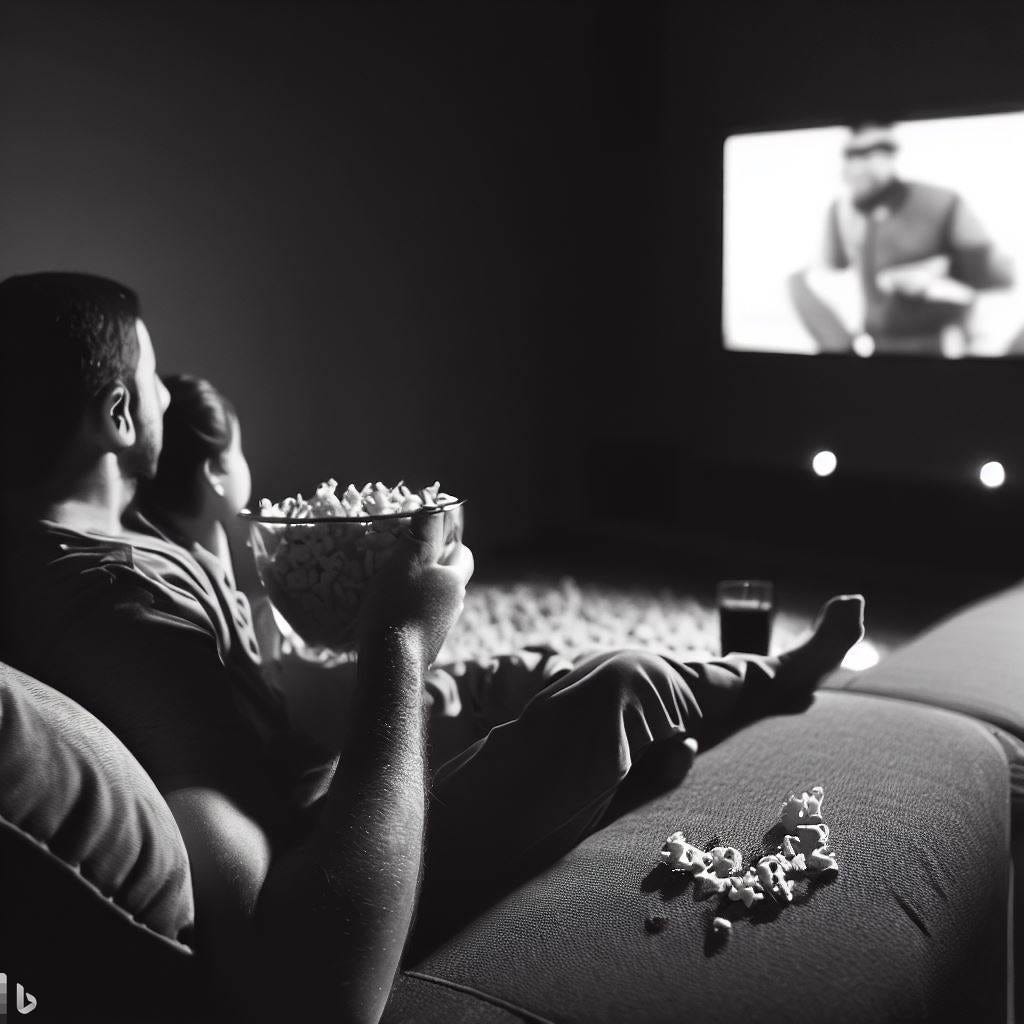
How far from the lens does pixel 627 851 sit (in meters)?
1.15

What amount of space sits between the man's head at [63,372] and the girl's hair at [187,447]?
680 millimetres

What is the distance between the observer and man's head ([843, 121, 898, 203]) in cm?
411

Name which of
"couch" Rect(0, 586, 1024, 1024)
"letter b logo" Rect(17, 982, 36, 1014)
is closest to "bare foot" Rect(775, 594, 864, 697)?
"couch" Rect(0, 586, 1024, 1024)

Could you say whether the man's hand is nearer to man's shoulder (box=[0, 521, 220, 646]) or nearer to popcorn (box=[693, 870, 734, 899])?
man's shoulder (box=[0, 521, 220, 646])

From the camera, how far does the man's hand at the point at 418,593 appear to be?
3.26ft

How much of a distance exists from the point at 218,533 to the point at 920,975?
4.07 ft

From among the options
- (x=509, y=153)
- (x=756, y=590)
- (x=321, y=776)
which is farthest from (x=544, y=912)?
(x=509, y=153)

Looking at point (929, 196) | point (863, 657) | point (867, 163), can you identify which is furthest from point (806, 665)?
point (867, 163)

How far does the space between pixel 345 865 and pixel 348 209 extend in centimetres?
368

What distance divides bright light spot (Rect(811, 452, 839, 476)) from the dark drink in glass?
2354 millimetres

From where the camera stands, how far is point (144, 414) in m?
1.15

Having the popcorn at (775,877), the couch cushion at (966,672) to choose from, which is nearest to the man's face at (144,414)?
the popcorn at (775,877)

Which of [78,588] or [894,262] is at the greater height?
[894,262]

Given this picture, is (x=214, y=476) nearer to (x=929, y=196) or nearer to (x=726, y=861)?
(x=726, y=861)
